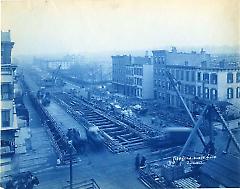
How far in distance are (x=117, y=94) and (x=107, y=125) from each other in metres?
0.82

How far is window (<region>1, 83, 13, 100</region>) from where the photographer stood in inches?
282

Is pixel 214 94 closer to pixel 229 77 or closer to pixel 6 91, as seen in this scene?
pixel 229 77

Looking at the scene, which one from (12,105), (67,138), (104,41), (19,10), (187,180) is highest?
(19,10)

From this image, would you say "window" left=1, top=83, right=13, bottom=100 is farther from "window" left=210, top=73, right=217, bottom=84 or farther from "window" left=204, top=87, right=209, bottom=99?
"window" left=210, top=73, right=217, bottom=84

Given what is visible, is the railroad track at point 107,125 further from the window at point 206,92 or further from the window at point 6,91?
the window at point 206,92

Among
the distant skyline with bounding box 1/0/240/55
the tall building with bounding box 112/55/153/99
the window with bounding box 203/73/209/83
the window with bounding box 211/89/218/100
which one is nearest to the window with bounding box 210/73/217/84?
the window with bounding box 203/73/209/83

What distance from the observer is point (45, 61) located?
7.54 m

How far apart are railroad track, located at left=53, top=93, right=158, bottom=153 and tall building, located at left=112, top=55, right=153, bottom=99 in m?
0.81

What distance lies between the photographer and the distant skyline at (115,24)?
7.12 metres

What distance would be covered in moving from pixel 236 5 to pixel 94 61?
11.0ft

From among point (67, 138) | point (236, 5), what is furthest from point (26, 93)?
point (236, 5)

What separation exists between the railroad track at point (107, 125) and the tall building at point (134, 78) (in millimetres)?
809

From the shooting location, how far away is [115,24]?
7.42 metres

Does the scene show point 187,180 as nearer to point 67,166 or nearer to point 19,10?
point 67,166
